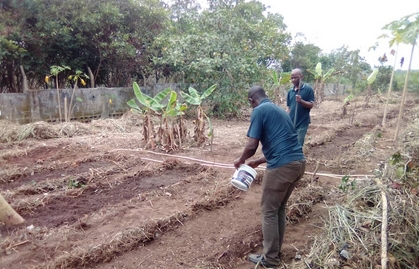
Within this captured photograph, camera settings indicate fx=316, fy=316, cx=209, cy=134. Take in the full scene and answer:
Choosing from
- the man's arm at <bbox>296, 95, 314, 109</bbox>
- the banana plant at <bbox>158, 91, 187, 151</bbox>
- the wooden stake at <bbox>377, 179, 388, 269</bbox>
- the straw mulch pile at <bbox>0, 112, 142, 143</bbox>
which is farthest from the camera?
the straw mulch pile at <bbox>0, 112, 142, 143</bbox>

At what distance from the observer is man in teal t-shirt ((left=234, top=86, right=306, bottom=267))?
3.01 metres

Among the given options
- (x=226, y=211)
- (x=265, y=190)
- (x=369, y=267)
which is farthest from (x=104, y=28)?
(x=369, y=267)

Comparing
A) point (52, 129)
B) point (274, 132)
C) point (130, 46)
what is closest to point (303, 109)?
point (274, 132)

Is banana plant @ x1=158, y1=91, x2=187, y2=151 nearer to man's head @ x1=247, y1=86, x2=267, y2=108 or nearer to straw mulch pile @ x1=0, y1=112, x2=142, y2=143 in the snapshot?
straw mulch pile @ x1=0, y1=112, x2=142, y2=143

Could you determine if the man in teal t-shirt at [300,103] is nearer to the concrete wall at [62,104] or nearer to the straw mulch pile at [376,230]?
the straw mulch pile at [376,230]

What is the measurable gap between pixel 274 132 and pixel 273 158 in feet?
0.84

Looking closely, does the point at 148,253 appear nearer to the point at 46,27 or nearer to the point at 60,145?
the point at 60,145

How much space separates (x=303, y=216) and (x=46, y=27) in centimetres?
982

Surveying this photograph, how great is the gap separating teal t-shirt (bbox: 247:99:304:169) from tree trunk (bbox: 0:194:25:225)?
309 cm

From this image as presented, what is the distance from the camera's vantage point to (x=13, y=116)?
9.56 meters

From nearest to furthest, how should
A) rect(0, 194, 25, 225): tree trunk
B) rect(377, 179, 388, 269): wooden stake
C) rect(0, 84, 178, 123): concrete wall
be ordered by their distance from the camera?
rect(377, 179, 388, 269): wooden stake
rect(0, 194, 25, 225): tree trunk
rect(0, 84, 178, 123): concrete wall

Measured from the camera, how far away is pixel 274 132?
3.03m

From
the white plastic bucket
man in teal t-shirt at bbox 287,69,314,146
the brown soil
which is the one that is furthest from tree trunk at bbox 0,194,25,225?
man in teal t-shirt at bbox 287,69,314,146

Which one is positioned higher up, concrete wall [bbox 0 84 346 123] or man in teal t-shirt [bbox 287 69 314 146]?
man in teal t-shirt [bbox 287 69 314 146]
